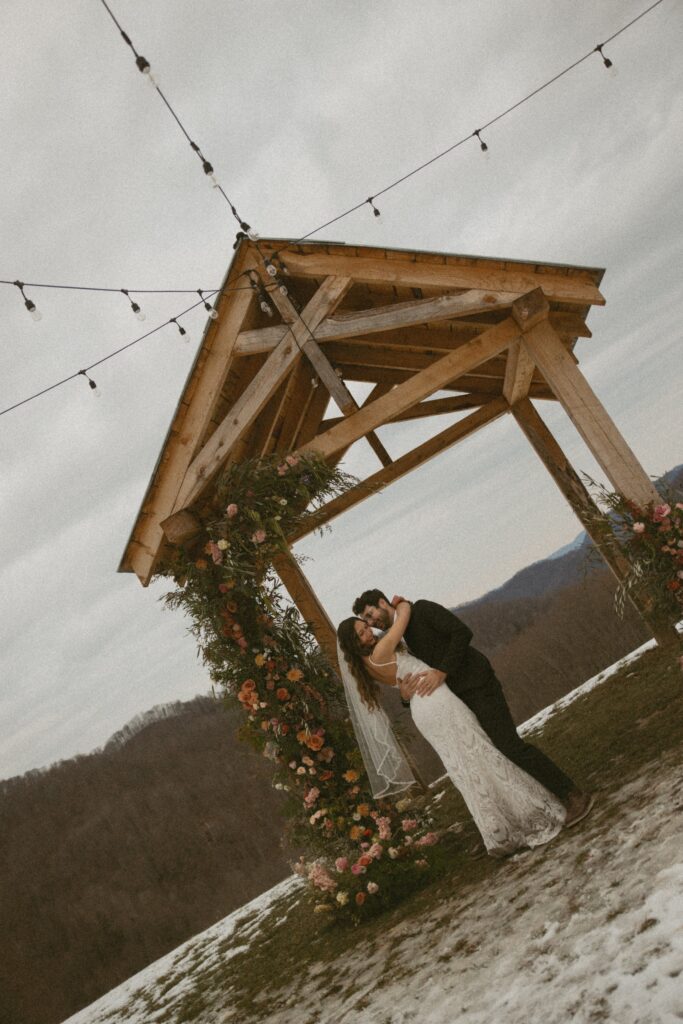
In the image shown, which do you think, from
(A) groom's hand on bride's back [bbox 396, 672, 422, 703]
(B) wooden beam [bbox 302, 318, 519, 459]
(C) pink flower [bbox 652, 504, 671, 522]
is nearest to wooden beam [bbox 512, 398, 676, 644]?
(B) wooden beam [bbox 302, 318, 519, 459]

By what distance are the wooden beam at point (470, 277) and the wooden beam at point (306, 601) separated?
315 cm

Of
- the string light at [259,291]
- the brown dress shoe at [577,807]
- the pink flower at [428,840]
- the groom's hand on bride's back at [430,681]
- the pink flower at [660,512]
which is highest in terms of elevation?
the string light at [259,291]

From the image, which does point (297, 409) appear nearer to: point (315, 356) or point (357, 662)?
point (315, 356)

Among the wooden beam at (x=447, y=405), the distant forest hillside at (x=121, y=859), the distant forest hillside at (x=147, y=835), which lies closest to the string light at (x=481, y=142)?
the wooden beam at (x=447, y=405)

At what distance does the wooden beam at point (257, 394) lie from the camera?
209 inches

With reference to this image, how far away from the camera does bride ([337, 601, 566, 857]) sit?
4223mm

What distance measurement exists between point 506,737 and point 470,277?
3136 mm

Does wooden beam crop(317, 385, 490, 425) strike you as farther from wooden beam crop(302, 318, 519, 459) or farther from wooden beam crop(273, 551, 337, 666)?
wooden beam crop(302, 318, 519, 459)

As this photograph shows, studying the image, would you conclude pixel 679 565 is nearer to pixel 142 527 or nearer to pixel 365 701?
pixel 365 701

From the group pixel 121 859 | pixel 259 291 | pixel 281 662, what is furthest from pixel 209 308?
pixel 121 859

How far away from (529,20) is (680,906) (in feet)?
21.3

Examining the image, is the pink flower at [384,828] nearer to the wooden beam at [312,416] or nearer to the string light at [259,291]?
the string light at [259,291]

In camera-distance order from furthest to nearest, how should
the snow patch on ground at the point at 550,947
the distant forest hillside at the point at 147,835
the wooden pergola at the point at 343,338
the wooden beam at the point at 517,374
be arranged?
the distant forest hillside at the point at 147,835 < the wooden beam at the point at 517,374 < the wooden pergola at the point at 343,338 < the snow patch on ground at the point at 550,947

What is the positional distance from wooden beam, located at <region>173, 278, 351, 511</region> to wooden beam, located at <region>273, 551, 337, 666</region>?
213 centimetres
